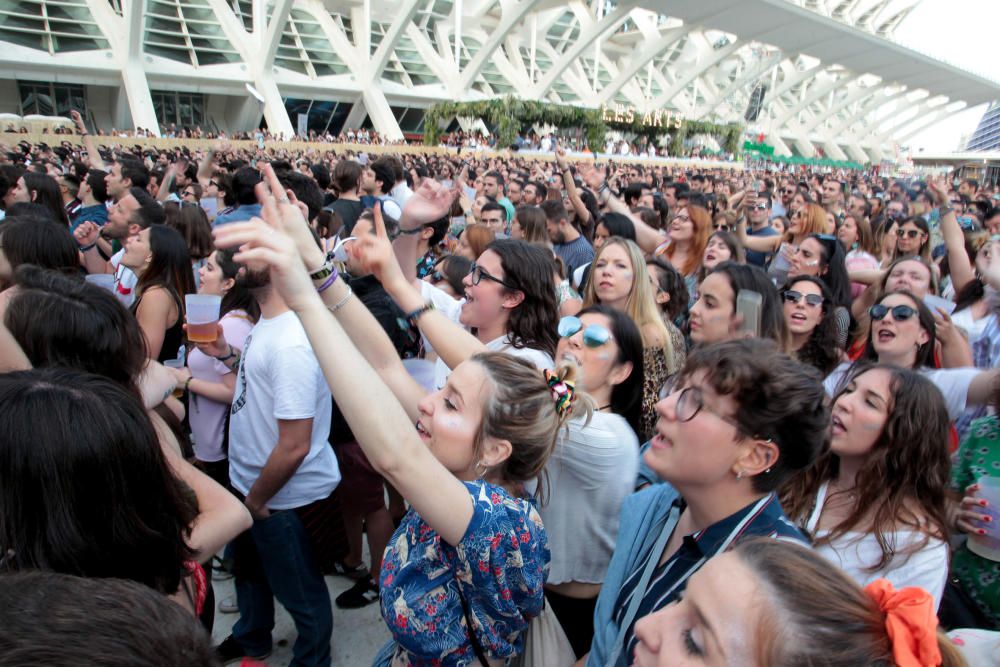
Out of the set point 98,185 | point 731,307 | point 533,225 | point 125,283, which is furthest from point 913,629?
point 98,185

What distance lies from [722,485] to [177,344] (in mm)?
3038

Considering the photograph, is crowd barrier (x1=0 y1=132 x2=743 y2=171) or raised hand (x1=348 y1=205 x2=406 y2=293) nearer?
raised hand (x1=348 y1=205 x2=406 y2=293)

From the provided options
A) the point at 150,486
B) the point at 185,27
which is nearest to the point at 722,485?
the point at 150,486

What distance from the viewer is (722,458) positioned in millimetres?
1553

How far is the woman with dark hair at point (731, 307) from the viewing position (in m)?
3.28

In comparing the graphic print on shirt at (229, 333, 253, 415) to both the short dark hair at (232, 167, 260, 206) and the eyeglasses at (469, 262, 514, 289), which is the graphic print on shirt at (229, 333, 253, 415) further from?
the short dark hair at (232, 167, 260, 206)

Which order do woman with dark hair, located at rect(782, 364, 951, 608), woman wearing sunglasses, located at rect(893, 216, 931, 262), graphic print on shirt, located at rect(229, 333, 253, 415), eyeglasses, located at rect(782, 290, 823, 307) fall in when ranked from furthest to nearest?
woman wearing sunglasses, located at rect(893, 216, 931, 262), eyeglasses, located at rect(782, 290, 823, 307), graphic print on shirt, located at rect(229, 333, 253, 415), woman with dark hair, located at rect(782, 364, 951, 608)

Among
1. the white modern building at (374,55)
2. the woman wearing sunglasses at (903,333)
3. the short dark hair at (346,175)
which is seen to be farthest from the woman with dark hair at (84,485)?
the white modern building at (374,55)

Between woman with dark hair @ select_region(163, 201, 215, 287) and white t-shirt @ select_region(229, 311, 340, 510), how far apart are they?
2370 millimetres

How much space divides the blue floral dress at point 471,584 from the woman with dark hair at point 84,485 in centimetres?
52

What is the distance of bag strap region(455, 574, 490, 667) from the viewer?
1499mm

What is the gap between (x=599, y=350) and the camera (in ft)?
8.09

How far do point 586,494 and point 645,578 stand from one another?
1.60 ft

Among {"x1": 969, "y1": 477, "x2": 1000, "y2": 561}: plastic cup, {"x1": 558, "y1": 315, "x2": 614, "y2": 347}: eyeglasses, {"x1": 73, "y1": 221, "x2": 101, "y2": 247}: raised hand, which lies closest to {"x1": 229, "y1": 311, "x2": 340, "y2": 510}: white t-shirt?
{"x1": 558, "y1": 315, "x2": 614, "y2": 347}: eyeglasses
